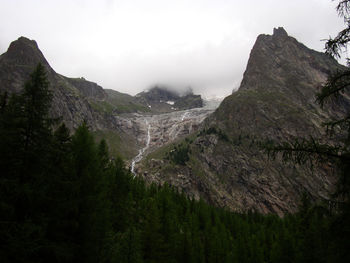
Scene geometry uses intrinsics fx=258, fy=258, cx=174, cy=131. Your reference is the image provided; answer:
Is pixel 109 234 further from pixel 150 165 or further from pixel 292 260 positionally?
pixel 150 165

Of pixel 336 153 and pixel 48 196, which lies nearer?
pixel 336 153

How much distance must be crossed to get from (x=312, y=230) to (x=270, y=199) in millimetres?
140937

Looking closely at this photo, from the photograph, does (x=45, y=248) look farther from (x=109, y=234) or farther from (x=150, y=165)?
(x=150, y=165)

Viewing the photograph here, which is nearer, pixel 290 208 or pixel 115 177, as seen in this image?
pixel 115 177

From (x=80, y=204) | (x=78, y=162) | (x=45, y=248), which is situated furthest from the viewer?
(x=78, y=162)

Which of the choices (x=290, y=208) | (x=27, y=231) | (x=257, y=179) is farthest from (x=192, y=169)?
(x=27, y=231)

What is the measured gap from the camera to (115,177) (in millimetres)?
39625

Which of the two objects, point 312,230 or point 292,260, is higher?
point 312,230

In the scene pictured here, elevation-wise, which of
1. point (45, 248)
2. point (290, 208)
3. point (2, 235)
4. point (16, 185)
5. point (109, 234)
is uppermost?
point (16, 185)

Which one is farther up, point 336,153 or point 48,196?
point 336,153

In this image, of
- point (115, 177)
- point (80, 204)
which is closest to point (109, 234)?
point (80, 204)

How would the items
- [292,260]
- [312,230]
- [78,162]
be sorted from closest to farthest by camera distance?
[78,162], [312,230], [292,260]

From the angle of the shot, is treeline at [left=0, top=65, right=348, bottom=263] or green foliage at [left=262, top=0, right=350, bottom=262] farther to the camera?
treeline at [left=0, top=65, right=348, bottom=263]

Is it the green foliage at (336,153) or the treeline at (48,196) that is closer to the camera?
the green foliage at (336,153)
